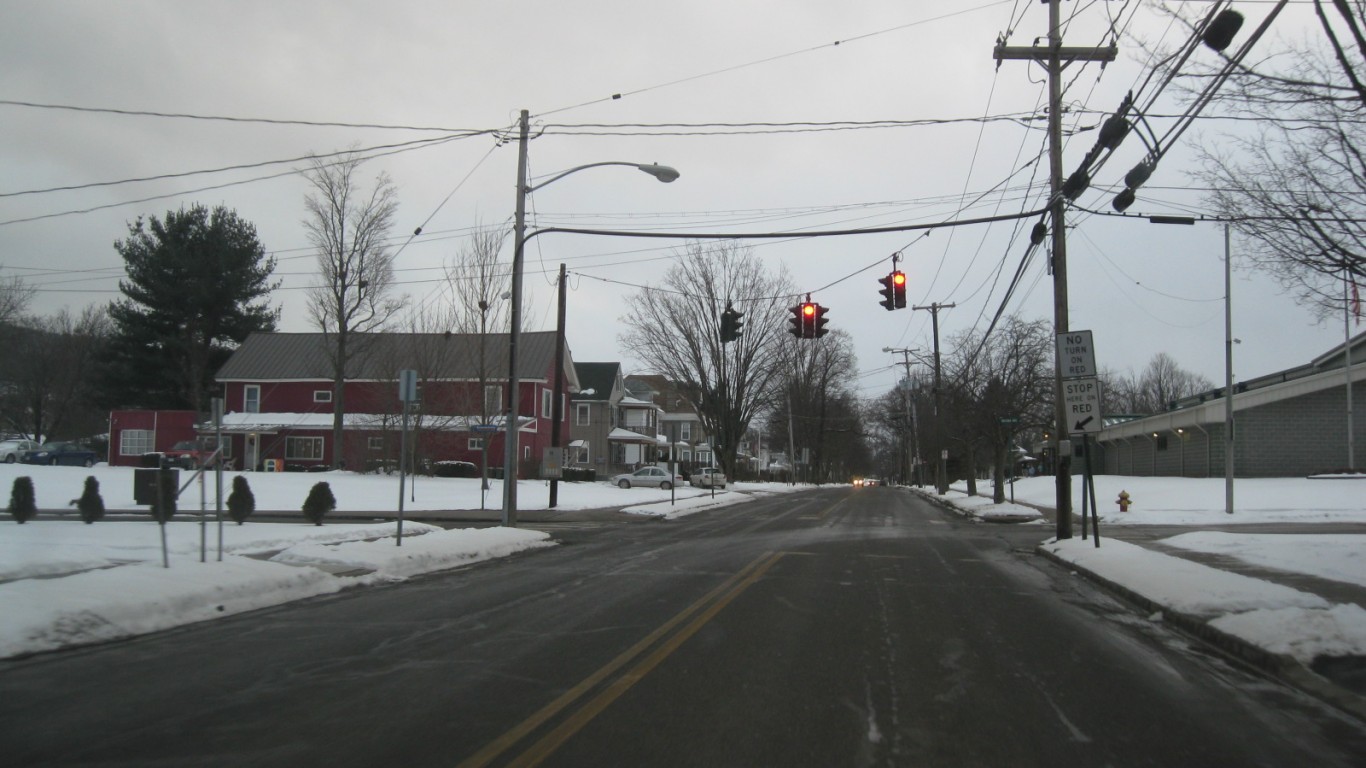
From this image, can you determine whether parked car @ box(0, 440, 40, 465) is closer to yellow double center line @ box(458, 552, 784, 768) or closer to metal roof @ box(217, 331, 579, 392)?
metal roof @ box(217, 331, 579, 392)

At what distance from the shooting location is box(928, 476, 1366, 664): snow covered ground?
340 inches

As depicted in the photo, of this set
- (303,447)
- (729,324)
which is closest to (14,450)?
(303,447)

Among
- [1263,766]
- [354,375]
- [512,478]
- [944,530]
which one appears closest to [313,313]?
[354,375]

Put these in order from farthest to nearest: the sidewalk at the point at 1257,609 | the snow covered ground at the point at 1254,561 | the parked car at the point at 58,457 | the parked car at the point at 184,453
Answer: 1. the parked car at the point at 58,457
2. the parked car at the point at 184,453
3. the snow covered ground at the point at 1254,561
4. the sidewalk at the point at 1257,609

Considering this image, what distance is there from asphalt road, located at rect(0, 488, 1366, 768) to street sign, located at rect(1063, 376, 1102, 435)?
16.6ft

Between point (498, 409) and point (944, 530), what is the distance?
2865 centimetres

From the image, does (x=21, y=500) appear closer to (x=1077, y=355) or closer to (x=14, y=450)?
(x=1077, y=355)

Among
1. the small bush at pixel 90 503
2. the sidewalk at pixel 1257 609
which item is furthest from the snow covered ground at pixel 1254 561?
the small bush at pixel 90 503

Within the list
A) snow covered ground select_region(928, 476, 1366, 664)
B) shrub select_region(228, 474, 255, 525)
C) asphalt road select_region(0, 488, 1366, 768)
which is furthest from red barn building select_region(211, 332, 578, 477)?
asphalt road select_region(0, 488, 1366, 768)

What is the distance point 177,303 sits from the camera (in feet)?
192

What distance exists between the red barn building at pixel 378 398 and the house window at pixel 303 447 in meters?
0.06

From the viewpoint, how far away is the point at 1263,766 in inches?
209

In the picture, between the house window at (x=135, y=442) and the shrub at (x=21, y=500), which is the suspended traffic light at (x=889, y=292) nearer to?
the shrub at (x=21, y=500)

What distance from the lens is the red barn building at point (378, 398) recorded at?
46.6 meters
